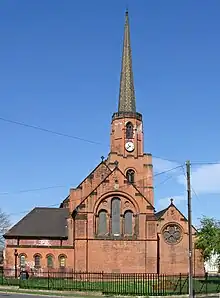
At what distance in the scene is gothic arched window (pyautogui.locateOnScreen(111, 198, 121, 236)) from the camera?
58062 millimetres

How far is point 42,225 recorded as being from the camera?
59.0m

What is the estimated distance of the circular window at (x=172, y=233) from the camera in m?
62.3

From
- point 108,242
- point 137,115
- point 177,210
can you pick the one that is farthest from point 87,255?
point 137,115

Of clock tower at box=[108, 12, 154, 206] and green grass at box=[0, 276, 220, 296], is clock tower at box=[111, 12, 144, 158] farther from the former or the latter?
green grass at box=[0, 276, 220, 296]

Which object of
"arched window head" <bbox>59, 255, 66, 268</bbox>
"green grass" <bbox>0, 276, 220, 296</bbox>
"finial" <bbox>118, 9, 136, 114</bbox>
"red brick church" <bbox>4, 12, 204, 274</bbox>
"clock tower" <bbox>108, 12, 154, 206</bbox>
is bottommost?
"green grass" <bbox>0, 276, 220, 296</bbox>

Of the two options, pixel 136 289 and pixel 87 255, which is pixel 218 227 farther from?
pixel 136 289

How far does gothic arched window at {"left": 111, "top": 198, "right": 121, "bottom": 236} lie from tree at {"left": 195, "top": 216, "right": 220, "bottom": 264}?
28.8ft

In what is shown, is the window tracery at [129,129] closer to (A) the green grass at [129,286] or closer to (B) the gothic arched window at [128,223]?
(B) the gothic arched window at [128,223]

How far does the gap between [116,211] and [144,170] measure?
41.6 feet

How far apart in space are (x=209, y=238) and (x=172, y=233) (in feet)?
34.7

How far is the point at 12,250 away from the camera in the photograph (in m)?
56.5

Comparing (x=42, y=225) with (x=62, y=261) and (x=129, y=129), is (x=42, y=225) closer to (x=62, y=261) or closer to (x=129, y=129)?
(x=62, y=261)

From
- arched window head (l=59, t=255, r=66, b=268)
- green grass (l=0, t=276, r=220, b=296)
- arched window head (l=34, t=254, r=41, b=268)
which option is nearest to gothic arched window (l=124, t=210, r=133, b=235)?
arched window head (l=59, t=255, r=66, b=268)

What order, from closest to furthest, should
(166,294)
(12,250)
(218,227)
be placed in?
(166,294) < (218,227) < (12,250)
